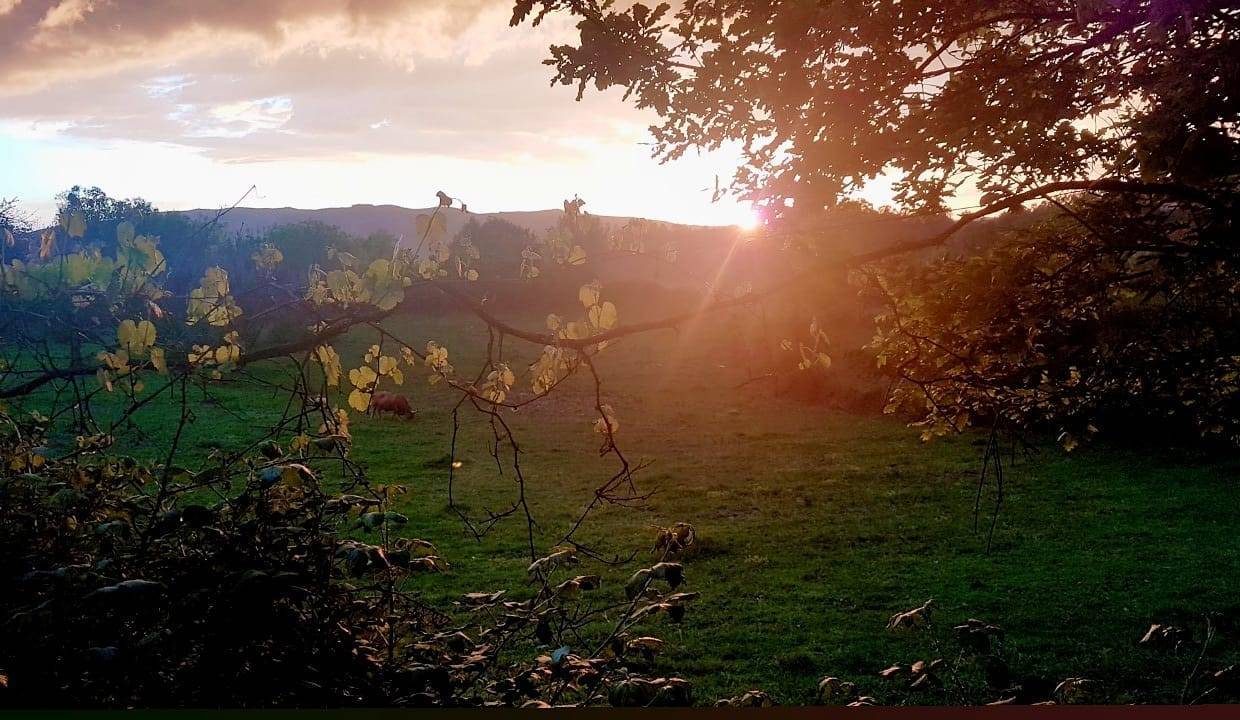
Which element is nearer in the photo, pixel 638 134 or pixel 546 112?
pixel 638 134

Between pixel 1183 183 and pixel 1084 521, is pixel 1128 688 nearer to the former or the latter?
pixel 1183 183

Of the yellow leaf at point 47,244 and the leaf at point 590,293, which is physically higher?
the yellow leaf at point 47,244

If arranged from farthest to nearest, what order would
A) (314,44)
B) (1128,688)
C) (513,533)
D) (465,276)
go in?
(513,533), (1128,688), (314,44), (465,276)

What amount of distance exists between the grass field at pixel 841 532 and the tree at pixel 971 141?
97 centimetres

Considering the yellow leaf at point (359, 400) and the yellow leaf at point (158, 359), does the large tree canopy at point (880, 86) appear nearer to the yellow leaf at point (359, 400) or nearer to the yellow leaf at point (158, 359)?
the yellow leaf at point (359, 400)

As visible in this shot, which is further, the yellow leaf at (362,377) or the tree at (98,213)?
the yellow leaf at (362,377)

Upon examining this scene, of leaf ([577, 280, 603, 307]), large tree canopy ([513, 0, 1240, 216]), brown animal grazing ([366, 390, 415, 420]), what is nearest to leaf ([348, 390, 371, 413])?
leaf ([577, 280, 603, 307])

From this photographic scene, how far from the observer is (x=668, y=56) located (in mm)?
2555

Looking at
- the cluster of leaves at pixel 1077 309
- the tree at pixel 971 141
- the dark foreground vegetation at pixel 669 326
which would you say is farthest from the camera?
the cluster of leaves at pixel 1077 309

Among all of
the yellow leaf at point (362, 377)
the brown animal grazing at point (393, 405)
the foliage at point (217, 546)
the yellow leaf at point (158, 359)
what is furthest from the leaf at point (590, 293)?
the brown animal grazing at point (393, 405)

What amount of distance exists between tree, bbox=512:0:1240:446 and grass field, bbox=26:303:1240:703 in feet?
3.20

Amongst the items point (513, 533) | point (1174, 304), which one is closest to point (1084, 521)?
point (513, 533)

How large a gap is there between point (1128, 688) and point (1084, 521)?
11.1 ft

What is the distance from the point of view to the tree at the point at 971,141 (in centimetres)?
227
